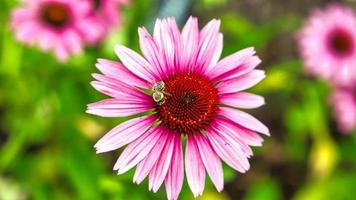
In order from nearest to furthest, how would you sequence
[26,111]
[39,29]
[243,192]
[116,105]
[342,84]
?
1. [116,105]
2. [39,29]
3. [26,111]
4. [342,84]
5. [243,192]

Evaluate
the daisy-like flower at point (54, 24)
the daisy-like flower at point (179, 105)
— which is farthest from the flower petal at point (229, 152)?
the daisy-like flower at point (54, 24)

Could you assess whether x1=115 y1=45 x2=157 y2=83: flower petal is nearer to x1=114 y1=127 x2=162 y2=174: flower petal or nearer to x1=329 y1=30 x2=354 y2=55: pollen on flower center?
x1=114 y1=127 x2=162 y2=174: flower petal

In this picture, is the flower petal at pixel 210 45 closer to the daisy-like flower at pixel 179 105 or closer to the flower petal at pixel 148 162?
the daisy-like flower at pixel 179 105

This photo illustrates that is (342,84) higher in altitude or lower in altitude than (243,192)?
higher


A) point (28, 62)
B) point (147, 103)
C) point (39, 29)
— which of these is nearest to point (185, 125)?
point (147, 103)

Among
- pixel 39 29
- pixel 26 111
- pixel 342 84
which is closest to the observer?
pixel 39 29

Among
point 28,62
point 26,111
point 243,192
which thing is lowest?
point 243,192

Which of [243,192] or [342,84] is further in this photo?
[243,192]

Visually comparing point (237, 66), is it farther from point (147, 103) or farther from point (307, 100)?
point (307, 100)
